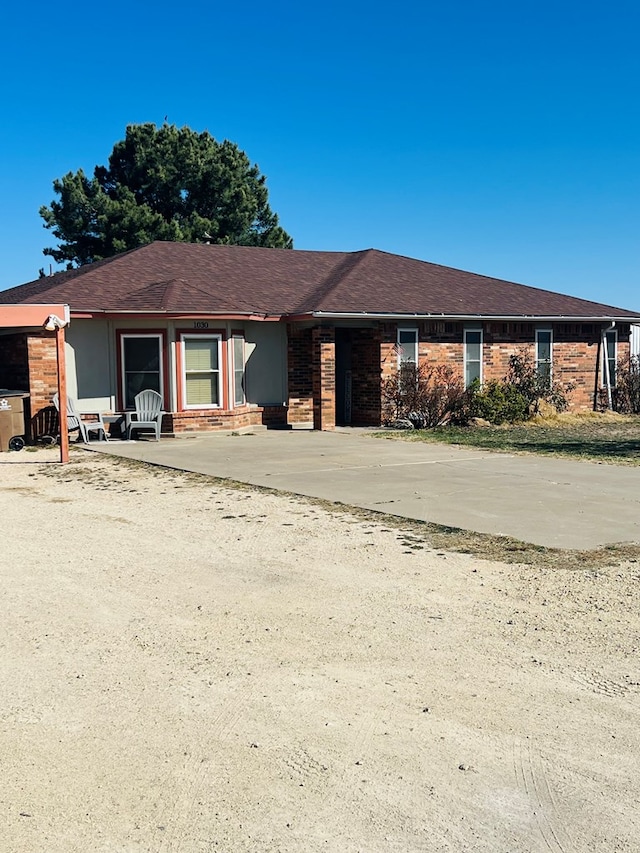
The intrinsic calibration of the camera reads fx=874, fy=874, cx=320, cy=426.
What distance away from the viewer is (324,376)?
774 inches

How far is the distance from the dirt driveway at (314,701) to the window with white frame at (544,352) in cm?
1626

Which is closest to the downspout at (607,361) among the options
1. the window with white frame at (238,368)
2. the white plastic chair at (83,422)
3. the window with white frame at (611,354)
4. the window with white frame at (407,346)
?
the window with white frame at (611,354)

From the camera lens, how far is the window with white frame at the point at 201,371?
61.6ft

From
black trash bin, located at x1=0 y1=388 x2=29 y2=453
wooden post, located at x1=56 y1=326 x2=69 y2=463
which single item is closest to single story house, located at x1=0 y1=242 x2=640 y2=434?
black trash bin, located at x1=0 y1=388 x2=29 y2=453

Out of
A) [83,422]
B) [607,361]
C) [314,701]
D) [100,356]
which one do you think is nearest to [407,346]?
[607,361]

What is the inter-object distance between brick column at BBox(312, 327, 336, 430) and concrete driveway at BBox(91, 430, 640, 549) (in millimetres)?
1644

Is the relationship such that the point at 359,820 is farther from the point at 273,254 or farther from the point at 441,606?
the point at 273,254

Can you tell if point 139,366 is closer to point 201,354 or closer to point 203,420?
point 201,354

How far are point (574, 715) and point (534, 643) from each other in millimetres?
1037

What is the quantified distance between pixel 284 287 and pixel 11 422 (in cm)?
832

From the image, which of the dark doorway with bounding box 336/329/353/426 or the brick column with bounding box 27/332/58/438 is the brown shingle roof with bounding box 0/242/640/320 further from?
the dark doorway with bounding box 336/329/353/426

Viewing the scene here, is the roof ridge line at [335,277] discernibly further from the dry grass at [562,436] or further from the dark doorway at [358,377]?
the dry grass at [562,436]

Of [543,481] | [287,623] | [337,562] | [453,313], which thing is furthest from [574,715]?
[453,313]

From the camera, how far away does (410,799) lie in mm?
3498
